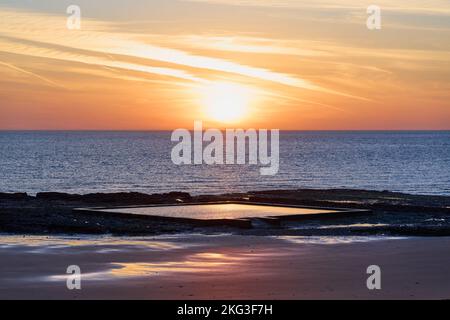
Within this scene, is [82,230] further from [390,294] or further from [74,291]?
[390,294]

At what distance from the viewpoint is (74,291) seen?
1669cm

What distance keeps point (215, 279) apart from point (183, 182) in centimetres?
6144

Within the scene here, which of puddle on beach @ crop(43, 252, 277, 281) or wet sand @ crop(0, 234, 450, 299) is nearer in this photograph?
wet sand @ crop(0, 234, 450, 299)

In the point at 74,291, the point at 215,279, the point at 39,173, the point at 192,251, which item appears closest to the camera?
the point at 74,291

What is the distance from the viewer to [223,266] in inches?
794

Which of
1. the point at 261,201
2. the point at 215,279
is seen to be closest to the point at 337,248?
the point at 215,279

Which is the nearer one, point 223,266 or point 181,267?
point 181,267

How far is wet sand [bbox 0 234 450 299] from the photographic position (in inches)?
664

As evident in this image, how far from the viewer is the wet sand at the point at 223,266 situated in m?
16.9

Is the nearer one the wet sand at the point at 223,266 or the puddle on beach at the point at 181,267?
the wet sand at the point at 223,266
